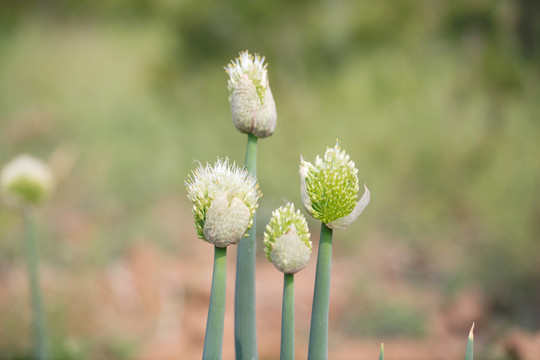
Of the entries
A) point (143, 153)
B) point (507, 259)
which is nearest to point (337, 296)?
point (507, 259)

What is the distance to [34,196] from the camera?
2555mm

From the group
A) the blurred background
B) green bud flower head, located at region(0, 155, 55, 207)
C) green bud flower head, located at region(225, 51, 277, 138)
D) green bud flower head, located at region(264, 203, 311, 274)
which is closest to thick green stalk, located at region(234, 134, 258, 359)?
green bud flower head, located at region(225, 51, 277, 138)

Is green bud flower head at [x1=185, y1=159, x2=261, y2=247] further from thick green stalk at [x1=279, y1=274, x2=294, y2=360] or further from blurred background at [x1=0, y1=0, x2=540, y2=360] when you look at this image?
blurred background at [x1=0, y1=0, x2=540, y2=360]

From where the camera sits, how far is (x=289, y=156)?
22.9 ft

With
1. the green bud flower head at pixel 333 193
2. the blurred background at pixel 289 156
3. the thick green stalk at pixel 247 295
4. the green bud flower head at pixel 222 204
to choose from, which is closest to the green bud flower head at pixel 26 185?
the blurred background at pixel 289 156

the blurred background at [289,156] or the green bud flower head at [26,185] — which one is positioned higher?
the blurred background at [289,156]

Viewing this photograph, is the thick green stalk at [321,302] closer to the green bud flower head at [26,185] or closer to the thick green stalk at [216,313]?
the thick green stalk at [216,313]

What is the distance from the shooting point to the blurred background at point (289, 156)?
383 cm

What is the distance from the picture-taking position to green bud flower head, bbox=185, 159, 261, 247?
3.36ft

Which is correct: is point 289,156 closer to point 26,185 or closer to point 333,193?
point 26,185

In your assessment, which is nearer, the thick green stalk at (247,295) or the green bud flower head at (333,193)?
the green bud flower head at (333,193)

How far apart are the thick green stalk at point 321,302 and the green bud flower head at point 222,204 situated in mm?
170

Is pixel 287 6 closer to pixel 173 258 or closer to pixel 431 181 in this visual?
pixel 431 181

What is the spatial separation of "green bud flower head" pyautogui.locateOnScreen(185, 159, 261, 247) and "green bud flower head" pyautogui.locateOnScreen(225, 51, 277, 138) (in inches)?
7.6
